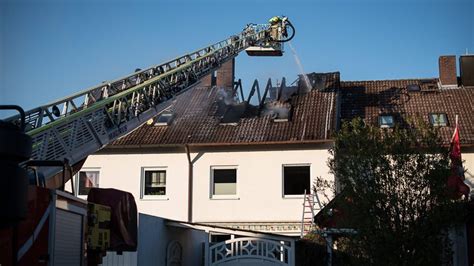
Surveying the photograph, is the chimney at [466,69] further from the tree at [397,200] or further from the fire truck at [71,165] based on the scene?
the tree at [397,200]

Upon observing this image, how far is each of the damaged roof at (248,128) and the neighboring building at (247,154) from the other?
0.12ft

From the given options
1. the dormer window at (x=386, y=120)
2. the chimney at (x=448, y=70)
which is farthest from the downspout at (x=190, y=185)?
the chimney at (x=448, y=70)

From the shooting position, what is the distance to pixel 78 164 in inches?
428

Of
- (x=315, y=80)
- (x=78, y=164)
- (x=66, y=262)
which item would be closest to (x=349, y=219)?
(x=78, y=164)

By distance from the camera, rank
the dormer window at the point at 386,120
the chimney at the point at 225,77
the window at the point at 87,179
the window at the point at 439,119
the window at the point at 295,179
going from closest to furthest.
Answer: the window at the point at 295,179, the window at the point at 439,119, the dormer window at the point at 386,120, the window at the point at 87,179, the chimney at the point at 225,77

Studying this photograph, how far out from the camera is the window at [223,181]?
2338 cm

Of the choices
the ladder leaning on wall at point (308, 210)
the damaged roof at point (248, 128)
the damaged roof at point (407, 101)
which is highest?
the damaged roof at point (407, 101)

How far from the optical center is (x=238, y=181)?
2317 centimetres

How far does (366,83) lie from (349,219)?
1732cm

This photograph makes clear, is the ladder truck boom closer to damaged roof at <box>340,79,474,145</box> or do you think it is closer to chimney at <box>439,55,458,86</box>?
damaged roof at <box>340,79,474,145</box>

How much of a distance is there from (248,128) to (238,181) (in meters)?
2.14

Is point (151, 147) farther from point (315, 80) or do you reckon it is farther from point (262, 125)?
point (315, 80)

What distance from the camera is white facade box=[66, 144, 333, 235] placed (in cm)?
2258

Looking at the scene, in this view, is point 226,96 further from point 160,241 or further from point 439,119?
point 160,241
